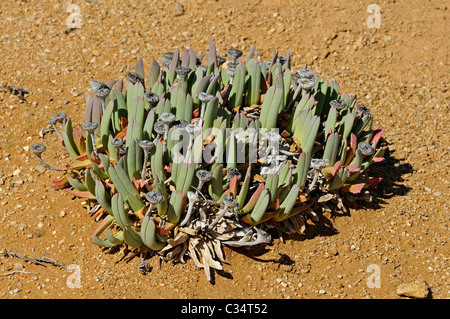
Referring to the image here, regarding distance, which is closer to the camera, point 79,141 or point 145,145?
point 145,145

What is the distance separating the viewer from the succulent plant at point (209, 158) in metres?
4.14

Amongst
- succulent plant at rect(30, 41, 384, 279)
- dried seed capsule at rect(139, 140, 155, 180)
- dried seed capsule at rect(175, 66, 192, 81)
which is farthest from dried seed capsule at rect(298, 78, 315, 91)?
dried seed capsule at rect(139, 140, 155, 180)

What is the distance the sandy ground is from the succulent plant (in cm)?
23

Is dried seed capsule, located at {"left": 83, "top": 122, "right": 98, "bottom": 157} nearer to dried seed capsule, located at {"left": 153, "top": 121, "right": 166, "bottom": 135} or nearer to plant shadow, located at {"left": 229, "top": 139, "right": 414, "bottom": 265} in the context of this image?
dried seed capsule, located at {"left": 153, "top": 121, "right": 166, "bottom": 135}

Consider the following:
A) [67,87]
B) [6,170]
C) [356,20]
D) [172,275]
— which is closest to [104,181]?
[172,275]

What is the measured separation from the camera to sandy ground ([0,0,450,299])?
4.33 m

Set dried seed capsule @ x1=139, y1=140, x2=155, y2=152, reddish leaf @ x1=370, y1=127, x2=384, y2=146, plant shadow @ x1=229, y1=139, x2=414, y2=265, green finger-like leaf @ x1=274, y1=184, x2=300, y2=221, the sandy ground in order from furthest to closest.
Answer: reddish leaf @ x1=370, y1=127, x2=384, y2=146 < plant shadow @ x1=229, y1=139, x2=414, y2=265 < the sandy ground < green finger-like leaf @ x1=274, y1=184, x2=300, y2=221 < dried seed capsule @ x1=139, y1=140, x2=155, y2=152

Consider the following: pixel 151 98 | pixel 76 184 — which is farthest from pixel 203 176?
pixel 76 184

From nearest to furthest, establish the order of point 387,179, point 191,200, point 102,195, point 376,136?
point 191,200 < point 102,195 < point 376,136 < point 387,179

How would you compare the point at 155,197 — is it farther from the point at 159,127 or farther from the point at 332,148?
the point at 332,148

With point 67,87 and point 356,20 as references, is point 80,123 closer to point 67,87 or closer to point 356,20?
point 67,87

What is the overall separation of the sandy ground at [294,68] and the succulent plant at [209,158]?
0.23 m

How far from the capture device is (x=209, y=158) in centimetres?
430

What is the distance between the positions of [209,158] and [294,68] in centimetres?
289
